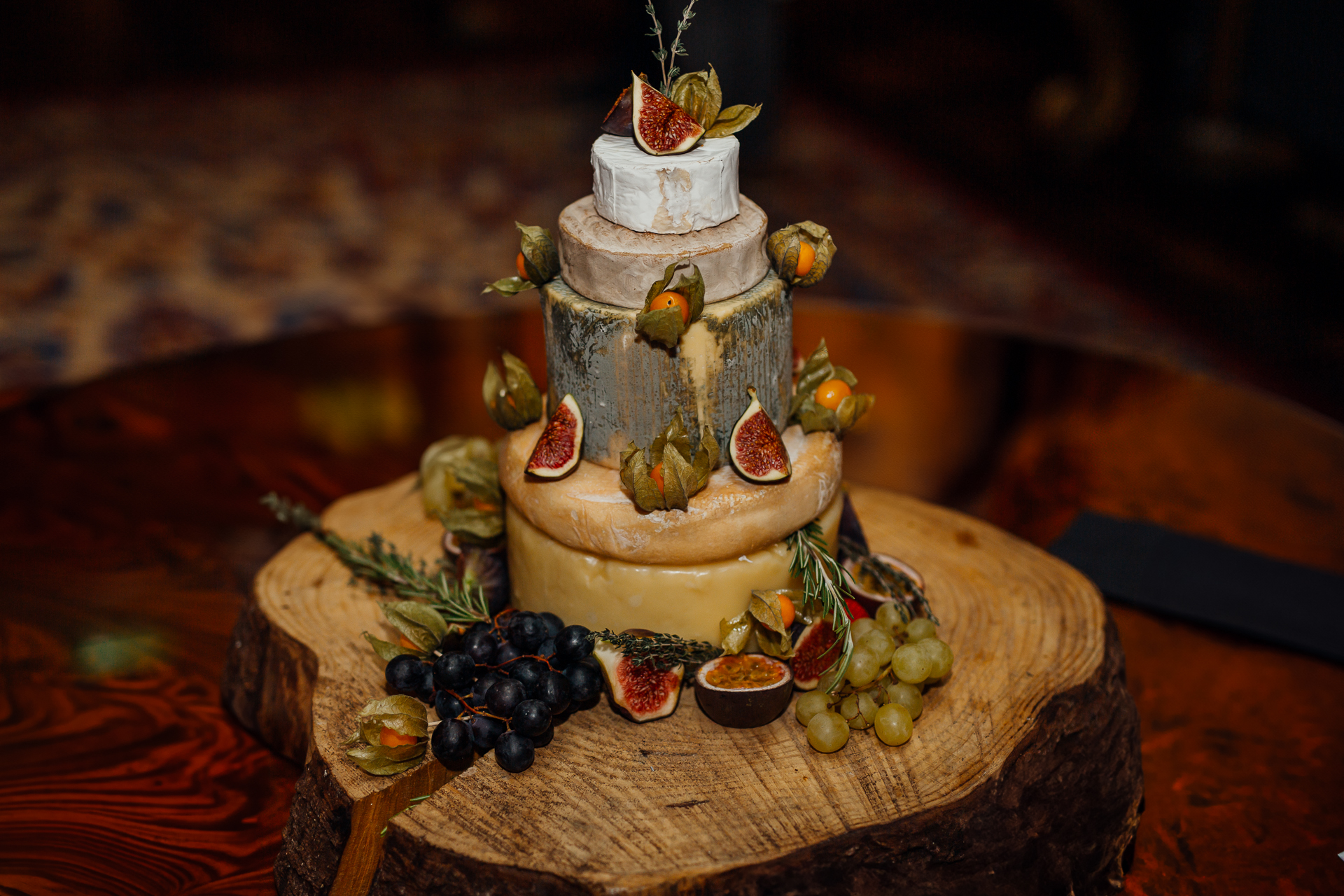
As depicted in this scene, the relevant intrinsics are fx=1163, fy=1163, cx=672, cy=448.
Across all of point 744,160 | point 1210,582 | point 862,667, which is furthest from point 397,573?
point 744,160

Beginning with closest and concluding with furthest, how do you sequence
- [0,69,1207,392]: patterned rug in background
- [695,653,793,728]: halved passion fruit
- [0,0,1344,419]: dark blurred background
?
1. [695,653,793,728]: halved passion fruit
2. [0,0,1344,419]: dark blurred background
3. [0,69,1207,392]: patterned rug in background

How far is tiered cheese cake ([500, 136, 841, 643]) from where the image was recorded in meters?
2.00

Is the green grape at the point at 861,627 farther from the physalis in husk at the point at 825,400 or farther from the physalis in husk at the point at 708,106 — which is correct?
the physalis in husk at the point at 708,106

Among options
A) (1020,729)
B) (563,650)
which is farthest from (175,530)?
(1020,729)

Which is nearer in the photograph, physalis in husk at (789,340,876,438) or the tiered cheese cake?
the tiered cheese cake

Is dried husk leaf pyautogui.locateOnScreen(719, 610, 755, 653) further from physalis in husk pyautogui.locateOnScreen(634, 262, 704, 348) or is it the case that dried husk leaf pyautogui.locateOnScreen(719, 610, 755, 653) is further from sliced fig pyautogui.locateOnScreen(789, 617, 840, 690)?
physalis in husk pyautogui.locateOnScreen(634, 262, 704, 348)

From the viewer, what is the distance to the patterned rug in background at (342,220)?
6086 millimetres

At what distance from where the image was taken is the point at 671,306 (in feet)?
6.36

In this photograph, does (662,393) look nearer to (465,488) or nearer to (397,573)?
(465,488)

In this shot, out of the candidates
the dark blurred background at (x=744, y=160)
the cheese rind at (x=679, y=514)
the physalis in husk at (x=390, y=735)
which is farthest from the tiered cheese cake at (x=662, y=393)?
the dark blurred background at (x=744, y=160)

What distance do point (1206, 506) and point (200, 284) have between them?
17.4 feet

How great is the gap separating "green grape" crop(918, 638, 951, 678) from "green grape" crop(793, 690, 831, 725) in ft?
0.64

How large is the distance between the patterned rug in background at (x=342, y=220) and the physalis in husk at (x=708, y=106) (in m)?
2.66

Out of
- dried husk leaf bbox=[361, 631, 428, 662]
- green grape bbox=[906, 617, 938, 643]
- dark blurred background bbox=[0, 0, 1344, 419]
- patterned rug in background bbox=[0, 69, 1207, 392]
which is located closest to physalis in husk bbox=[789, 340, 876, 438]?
green grape bbox=[906, 617, 938, 643]
